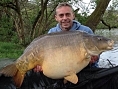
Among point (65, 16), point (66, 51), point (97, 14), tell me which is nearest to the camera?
point (66, 51)

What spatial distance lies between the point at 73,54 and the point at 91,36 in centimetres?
28

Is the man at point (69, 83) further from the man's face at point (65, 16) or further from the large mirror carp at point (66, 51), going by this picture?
the large mirror carp at point (66, 51)

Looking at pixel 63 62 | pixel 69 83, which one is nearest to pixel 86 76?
pixel 69 83

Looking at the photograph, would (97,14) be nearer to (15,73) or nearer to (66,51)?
(15,73)

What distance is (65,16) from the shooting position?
11.2ft

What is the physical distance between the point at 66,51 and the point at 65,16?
85cm

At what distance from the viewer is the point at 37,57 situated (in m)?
2.81

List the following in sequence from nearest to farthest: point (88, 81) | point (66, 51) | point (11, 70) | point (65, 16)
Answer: point (66, 51) → point (11, 70) → point (88, 81) → point (65, 16)

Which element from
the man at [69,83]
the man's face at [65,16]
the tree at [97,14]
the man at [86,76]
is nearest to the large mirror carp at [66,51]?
the man at [69,83]

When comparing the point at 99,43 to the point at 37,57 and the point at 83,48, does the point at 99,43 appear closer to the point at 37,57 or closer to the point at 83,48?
the point at 83,48

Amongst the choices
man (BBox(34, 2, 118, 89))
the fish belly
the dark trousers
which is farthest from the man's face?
the fish belly

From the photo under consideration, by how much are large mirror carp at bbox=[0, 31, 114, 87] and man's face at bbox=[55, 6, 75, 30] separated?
65cm

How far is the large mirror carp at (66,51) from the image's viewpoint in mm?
2658

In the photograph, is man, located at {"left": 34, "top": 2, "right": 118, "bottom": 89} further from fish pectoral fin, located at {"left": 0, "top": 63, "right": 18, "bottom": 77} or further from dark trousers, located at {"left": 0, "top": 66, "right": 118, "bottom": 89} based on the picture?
fish pectoral fin, located at {"left": 0, "top": 63, "right": 18, "bottom": 77}
